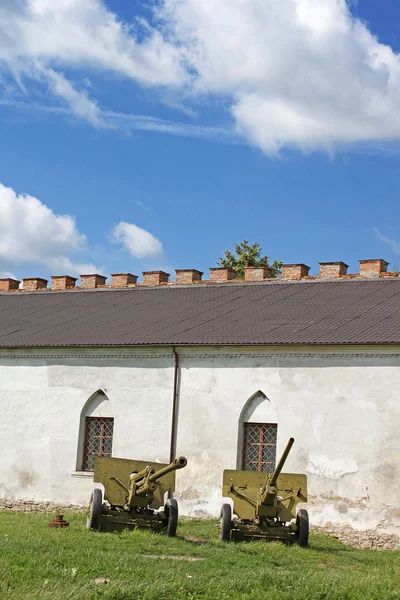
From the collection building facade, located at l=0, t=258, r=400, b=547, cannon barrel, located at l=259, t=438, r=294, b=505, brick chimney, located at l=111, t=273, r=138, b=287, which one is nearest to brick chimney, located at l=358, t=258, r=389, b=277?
building facade, located at l=0, t=258, r=400, b=547

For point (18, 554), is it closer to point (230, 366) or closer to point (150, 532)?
point (150, 532)

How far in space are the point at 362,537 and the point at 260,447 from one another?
340 centimetres

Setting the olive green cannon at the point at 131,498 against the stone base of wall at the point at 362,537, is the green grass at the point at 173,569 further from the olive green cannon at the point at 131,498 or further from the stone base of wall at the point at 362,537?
the stone base of wall at the point at 362,537

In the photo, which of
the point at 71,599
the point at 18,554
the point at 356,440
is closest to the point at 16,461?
the point at 356,440

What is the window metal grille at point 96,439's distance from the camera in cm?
2331

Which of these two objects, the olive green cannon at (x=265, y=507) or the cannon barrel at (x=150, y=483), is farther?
the cannon barrel at (x=150, y=483)

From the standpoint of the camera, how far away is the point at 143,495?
16.9 m

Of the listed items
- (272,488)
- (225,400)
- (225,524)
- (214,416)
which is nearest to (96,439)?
(214,416)

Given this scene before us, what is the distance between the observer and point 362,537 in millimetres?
19281

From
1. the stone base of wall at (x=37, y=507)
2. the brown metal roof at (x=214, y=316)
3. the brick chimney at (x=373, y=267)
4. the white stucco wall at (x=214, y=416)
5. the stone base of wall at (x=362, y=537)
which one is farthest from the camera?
the brick chimney at (x=373, y=267)

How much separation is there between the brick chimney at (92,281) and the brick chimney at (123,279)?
0.64 m

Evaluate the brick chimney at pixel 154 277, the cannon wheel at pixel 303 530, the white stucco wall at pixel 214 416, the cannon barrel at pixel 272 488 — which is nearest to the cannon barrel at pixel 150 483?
the cannon barrel at pixel 272 488

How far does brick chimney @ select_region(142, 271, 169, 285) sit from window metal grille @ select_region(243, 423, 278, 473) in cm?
899

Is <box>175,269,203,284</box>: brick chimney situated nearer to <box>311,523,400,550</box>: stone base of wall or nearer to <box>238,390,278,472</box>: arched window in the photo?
<box>238,390,278,472</box>: arched window
